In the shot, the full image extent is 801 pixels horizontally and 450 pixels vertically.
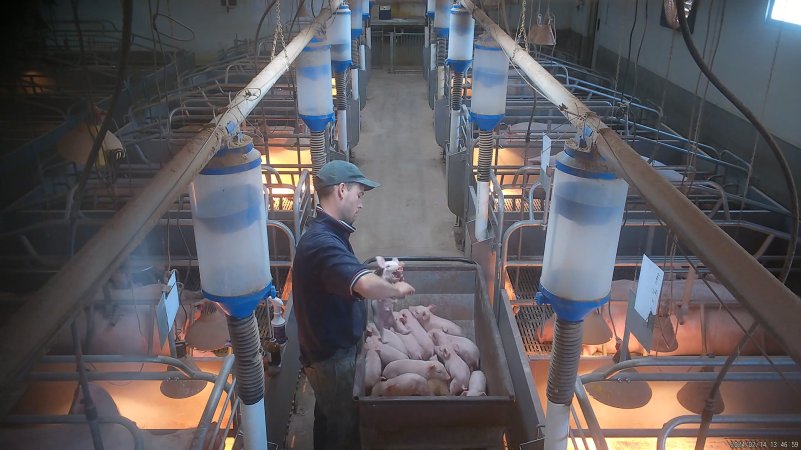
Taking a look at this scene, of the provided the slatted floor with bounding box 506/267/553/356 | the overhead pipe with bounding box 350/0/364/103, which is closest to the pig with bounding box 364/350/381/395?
Answer: the slatted floor with bounding box 506/267/553/356

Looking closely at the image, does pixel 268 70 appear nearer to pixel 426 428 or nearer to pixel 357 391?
pixel 357 391

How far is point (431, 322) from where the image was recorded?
5.02 m

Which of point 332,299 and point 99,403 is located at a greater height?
point 332,299

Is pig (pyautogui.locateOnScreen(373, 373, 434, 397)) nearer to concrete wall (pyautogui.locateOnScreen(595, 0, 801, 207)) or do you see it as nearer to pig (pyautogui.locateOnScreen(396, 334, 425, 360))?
pig (pyautogui.locateOnScreen(396, 334, 425, 360))

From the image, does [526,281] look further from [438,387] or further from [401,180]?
[401,180]

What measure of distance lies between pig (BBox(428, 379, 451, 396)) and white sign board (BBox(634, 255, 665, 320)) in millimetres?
1833

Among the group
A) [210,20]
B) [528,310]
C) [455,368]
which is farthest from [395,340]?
[210,20]

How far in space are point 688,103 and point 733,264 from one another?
9258 millimetres

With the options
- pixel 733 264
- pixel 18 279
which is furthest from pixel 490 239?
pixel 733 264

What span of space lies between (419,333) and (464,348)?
1.32 ft

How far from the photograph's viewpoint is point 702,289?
4.55m

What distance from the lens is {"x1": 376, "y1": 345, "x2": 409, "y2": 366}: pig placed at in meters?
4.48

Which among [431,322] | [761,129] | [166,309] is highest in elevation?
[761,129]

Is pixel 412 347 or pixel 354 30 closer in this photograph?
pixel 412 347
